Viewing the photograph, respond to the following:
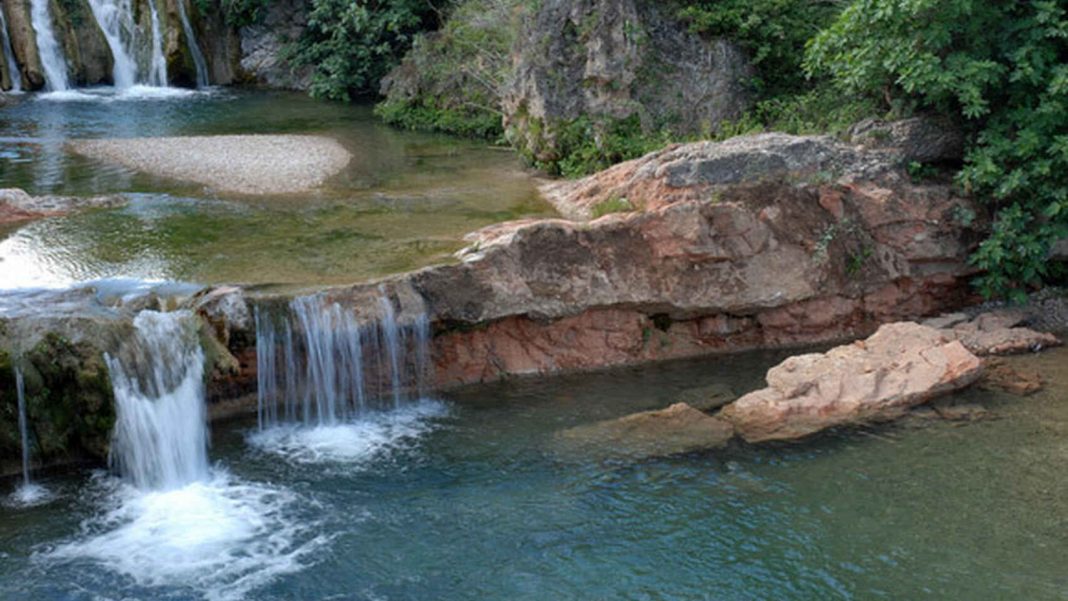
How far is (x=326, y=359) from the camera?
10.6 metres

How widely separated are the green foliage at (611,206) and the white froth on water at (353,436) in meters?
3.47

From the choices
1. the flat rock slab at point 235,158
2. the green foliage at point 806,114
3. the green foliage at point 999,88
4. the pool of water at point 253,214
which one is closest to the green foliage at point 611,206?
the pool of water at point 253,214

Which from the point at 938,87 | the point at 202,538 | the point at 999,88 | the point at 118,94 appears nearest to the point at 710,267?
the point at 938,87

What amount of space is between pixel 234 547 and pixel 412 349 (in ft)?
11.0

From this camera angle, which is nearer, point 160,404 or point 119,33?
point 160,404

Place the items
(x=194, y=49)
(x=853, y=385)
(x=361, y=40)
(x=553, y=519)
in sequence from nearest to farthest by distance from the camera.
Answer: (x=553, y=519) < (x=853, y=385) < (x=361, y=40) < (x=194, y=49)

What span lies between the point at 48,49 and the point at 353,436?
58.0 ft

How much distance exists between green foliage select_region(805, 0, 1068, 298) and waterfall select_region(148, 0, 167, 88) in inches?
700

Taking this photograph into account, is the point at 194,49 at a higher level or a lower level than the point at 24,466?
higher

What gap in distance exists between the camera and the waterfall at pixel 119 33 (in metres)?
24.8

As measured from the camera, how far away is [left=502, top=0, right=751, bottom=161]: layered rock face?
51.3ft

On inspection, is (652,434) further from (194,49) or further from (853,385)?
(194,49)

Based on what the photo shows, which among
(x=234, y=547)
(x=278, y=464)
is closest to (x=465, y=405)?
(x=278, y=464)

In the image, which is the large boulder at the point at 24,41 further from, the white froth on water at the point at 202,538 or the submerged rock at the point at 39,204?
the white froth on water at the point at 202,538
